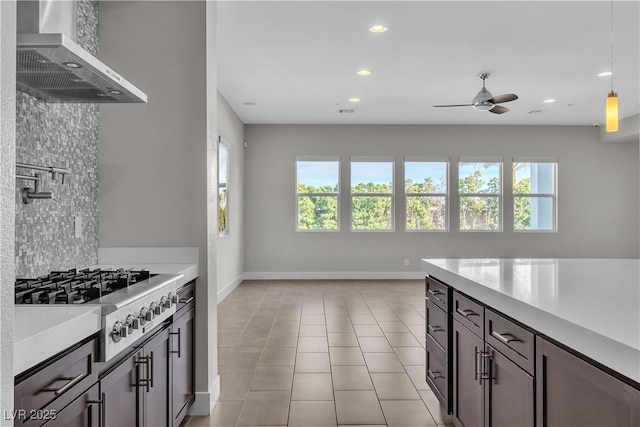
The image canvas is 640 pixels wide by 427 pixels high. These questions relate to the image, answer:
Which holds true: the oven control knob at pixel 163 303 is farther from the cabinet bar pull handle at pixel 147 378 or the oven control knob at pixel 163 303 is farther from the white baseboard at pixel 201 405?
the white baseboard at pixel 201 405

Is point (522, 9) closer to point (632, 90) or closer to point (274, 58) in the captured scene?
point (274, 58)

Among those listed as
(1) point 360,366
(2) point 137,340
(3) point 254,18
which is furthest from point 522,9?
(2) point 137,340

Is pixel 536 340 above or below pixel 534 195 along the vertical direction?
below

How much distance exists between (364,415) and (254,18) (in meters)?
3.33

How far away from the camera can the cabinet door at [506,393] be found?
154 centimetres

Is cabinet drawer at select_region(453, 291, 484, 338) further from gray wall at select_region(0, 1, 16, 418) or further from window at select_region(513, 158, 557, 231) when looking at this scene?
window at select_region(513, 158, 557, 231)

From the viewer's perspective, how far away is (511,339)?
1637mm

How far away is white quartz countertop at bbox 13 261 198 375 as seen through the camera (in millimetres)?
1075

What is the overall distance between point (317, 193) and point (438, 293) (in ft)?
20.4

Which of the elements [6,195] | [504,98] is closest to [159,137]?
[6,195]

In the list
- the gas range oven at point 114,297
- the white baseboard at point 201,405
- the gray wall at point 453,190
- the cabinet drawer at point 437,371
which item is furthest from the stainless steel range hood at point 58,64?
the gray wall at point 453,190

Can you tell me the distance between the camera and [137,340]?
1.81 meters

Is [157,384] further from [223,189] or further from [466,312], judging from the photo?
[223,189]

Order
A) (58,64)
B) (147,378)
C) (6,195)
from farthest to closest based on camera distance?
(147,378) → (58,64) → (6,195)
